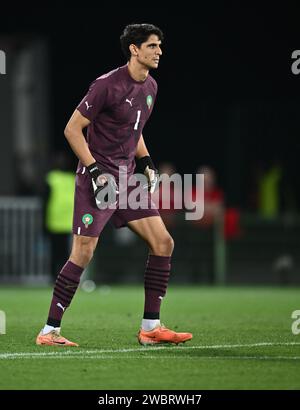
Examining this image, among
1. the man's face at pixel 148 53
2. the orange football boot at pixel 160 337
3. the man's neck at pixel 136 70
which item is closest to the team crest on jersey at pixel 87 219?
the orange football boot at pixel 160 337

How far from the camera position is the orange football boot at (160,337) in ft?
29.5

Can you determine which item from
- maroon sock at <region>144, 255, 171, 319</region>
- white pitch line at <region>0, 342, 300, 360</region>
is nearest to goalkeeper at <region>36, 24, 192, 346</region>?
maroon sock at <region>144, 255, 171, 319</region>

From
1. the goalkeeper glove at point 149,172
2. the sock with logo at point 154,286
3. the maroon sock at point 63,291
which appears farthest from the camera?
the goalkeeper glove at point 149,172

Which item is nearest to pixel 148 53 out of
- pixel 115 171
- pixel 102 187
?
pixel 115 171

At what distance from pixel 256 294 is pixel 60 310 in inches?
290

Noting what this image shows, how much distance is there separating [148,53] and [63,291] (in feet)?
5.96

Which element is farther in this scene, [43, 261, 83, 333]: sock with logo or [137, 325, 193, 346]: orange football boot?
[137, 325, 193, 346]: orange football boot

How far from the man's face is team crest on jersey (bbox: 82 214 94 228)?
117 centimetres

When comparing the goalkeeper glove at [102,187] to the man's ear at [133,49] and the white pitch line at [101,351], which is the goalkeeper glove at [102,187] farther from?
the white pitch line at [101,351]

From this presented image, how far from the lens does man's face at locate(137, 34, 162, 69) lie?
8.95m

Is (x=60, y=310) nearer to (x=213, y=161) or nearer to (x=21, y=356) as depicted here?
(x=21, y=356)

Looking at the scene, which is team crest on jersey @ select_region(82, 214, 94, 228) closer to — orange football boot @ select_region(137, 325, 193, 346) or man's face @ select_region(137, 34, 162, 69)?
orange football boot @ select_region(137, 325, 193, 346)

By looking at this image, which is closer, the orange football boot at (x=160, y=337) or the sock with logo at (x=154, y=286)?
the orange football boot at (x=160, y=337)
